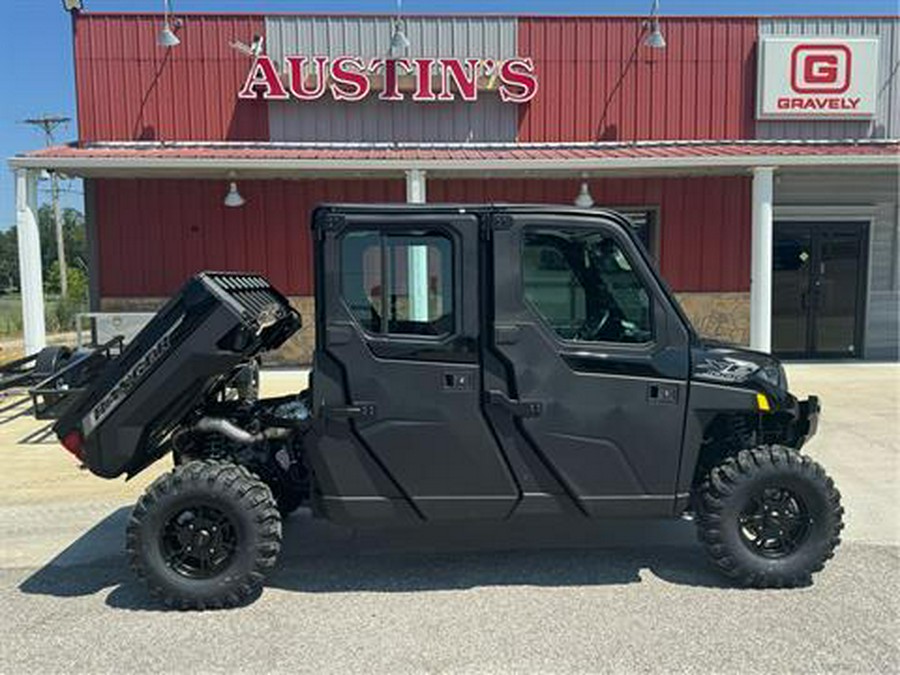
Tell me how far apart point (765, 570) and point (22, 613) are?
394 centimetres

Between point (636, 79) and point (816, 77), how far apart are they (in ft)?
9.99

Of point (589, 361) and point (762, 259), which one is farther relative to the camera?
point (762, 259)

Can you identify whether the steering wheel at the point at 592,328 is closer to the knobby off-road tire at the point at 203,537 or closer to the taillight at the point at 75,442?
the knobby off-road tire at the point at 203,537

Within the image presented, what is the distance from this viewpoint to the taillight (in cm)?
386

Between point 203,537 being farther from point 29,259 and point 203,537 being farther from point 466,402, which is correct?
point 29,259

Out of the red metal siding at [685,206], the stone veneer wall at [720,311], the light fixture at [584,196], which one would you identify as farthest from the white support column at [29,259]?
the stone veneer wall at [720,311]

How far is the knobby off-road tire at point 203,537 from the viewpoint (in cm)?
373

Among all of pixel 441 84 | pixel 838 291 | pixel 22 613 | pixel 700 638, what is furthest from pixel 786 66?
pixel 22 613

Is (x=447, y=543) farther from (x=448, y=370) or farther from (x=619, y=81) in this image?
(x=619, y=81)

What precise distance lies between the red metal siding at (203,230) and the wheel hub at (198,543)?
8626 mm

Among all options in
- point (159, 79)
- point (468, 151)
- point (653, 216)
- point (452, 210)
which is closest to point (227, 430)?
point (452, 210)

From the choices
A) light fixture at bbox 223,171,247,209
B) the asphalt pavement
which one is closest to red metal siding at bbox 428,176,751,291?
light fixture at bbox 223,171,247,209

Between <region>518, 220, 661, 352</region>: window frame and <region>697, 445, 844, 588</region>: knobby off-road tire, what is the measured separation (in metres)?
0.84

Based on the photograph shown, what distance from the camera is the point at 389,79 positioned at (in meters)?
11.9
